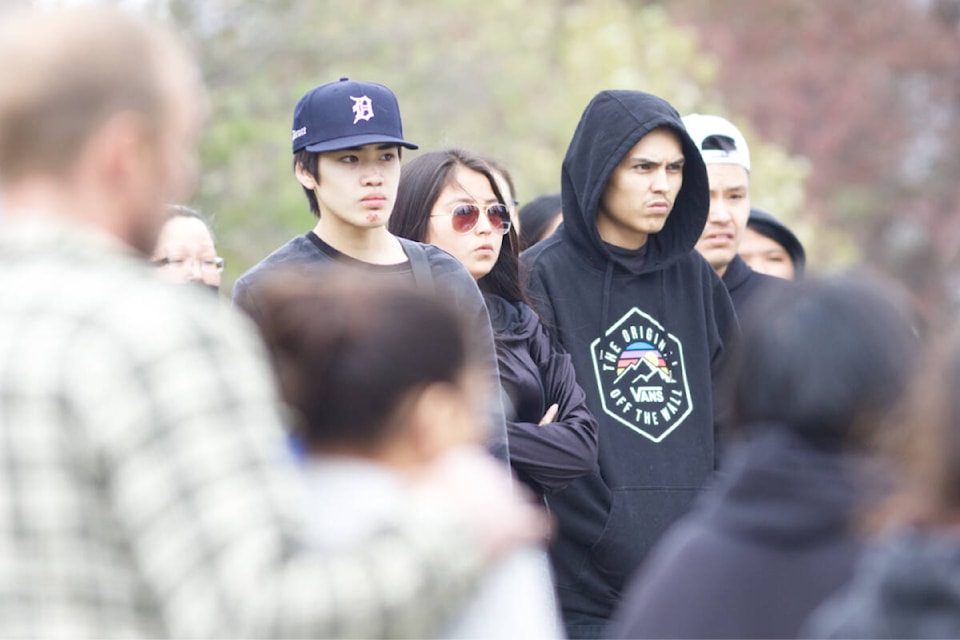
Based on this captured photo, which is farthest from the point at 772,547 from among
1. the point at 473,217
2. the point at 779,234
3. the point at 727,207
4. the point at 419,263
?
the point at 779,234

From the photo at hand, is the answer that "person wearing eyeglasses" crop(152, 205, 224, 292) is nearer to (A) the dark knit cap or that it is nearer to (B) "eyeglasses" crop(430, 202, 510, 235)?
(B) "eyeglasses" crop(430, 202, 510, 235)

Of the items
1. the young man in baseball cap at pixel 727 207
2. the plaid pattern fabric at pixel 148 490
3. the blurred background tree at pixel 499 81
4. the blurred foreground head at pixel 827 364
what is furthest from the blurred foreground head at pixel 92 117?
the blurred background tree at pixel 499 81

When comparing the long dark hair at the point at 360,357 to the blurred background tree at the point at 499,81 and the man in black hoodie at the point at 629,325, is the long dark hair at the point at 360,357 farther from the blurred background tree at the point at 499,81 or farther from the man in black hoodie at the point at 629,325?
the blurred background tree at the point at 499,81

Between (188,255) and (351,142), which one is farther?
(188,255)

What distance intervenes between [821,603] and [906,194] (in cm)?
2412

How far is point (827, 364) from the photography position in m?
2.48

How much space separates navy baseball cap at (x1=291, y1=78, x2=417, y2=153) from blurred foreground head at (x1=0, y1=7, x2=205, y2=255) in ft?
9.28

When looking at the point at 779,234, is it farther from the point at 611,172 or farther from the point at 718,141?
the point at 611,172

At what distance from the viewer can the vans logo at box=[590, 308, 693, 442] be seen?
210 inches

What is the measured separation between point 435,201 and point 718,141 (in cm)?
170

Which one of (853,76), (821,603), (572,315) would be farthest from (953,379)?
(853,76)

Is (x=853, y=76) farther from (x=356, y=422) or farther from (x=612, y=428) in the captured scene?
(x=356, y=422)

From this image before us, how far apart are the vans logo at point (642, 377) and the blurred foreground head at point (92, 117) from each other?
10.9 feet

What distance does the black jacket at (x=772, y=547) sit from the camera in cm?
240
